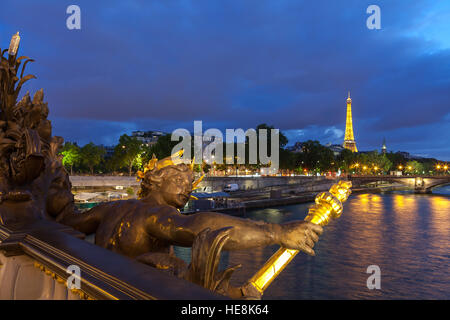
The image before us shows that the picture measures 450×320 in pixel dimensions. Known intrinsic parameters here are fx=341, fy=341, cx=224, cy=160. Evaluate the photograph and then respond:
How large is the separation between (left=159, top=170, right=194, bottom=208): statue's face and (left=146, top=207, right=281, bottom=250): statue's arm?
0.46 m

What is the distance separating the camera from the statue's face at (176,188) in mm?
2461

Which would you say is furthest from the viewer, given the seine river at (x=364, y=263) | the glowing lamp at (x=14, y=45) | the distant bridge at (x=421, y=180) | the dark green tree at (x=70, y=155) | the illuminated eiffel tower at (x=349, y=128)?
the illuminated eiffel tower at (x=349, y=128)

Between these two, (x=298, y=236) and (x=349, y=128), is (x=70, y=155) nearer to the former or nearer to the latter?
(x=298, y=236)

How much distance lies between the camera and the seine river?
45.4ft

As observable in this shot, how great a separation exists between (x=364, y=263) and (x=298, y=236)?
1788 cm

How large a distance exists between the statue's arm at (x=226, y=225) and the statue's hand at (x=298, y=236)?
4 cm

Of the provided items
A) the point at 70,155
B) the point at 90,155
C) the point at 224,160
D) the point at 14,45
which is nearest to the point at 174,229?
the point at 14,45

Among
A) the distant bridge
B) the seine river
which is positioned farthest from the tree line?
the seine river

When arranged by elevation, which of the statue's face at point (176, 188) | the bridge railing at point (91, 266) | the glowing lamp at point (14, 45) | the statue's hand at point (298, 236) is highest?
the glowing lamp at point (14, 45)

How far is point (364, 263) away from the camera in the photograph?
17641mm

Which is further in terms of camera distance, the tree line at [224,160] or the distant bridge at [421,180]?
the distant bridge at [421,180]

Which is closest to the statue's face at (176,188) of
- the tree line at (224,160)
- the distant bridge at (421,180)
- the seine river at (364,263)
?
the seine river at (364,263)

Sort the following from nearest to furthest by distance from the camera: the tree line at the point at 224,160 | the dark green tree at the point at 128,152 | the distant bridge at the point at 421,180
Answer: the dark green tree at the point at 128,152 < the tree line at the point at 224,160 < the distant bridge at the point at 421,180

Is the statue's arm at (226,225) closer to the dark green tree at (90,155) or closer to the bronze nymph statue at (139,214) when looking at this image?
the bronze nymph statue at (139,214)
